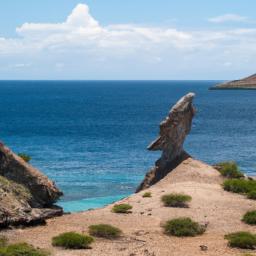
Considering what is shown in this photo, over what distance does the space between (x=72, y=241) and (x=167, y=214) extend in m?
8.27

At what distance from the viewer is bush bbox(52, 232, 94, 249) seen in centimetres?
2386

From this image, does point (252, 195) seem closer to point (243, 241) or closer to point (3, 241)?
point (243, 241)

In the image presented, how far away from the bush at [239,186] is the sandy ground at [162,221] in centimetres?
56

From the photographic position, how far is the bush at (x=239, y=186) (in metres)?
36.5

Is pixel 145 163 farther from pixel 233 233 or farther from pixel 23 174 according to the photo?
pixel 233 233

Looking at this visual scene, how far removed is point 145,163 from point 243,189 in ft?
88.2

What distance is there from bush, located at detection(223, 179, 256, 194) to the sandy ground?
0.56 m

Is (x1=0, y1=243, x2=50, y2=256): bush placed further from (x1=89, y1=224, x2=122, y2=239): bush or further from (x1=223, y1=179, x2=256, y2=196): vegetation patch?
(x1=223, y1=179, x2=256, y2=196): vegetation patch

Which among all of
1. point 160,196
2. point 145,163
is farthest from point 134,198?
point 145,163

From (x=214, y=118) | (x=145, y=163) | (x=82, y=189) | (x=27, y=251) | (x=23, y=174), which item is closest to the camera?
(x=27, y=251)

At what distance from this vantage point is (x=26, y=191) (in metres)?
30.1

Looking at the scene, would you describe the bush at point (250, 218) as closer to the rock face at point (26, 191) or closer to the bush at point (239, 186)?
the bush at point (239, 186)

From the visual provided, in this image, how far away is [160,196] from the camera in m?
34.8

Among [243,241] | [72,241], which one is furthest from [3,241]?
[243,241]
